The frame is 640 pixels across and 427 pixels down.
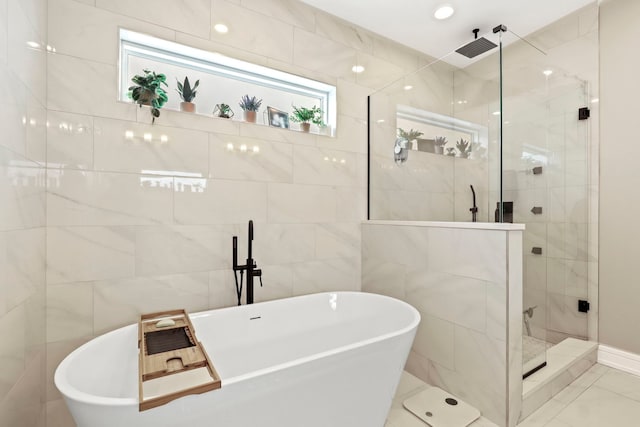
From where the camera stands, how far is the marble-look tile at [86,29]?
5.07 ft

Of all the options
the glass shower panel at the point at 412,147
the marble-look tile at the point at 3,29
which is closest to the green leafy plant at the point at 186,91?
the marble-look tile at the point at 3,29

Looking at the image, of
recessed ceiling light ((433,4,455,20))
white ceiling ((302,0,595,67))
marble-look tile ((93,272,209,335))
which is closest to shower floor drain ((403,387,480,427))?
marble-look tile ((93,272,209,335))

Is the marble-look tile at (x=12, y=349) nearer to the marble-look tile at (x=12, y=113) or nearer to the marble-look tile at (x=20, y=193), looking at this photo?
the marble-look tile at (x=20, y=193)

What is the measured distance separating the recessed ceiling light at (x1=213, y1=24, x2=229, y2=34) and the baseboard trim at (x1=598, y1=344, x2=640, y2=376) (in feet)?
11.8

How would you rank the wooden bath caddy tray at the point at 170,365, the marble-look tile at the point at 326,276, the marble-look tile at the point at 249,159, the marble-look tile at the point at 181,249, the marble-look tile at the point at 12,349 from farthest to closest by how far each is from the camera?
the marble-look tile at the point at 326,276 → the marble-look tile at the point at 249,159 → the marble-look tile at the point at 181,249 → the marble-look tile at the point at 12,349 → the wooden bath caddy tray at the point at 170,365

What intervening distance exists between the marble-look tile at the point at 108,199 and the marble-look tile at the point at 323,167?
0.89 m

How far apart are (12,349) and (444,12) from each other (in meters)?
3.20

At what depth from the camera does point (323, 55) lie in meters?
2.45

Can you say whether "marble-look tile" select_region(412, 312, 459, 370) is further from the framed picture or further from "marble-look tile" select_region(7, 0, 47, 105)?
"marble-look tile" select_region(7, 0, 47, 105)

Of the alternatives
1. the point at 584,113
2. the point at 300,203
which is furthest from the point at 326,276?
the point at 584,113

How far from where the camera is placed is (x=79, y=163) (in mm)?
1593

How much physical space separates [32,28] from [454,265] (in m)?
2.45

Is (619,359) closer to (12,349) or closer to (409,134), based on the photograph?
(409,134)

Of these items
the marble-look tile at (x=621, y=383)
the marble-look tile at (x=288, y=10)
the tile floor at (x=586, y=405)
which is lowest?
the tile floor at (x=586, y=405)
